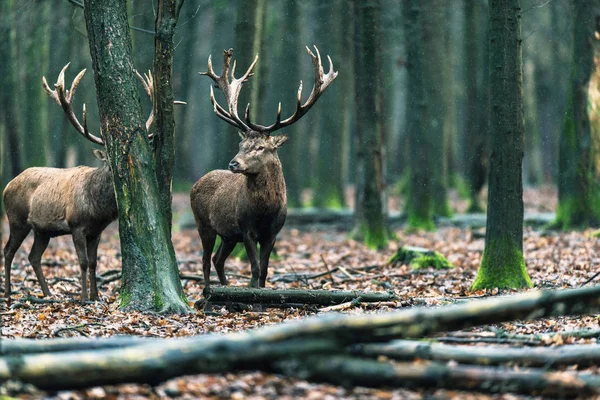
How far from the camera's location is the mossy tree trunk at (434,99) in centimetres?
2095

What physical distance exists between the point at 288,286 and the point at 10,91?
1283cm

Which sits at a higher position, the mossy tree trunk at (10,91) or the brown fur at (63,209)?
the mossy tree trunk at (10,91)

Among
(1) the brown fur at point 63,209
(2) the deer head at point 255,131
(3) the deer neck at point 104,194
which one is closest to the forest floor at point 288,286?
(1) the brown fur at point 63,209

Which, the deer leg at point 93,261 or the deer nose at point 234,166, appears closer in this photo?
the deer nose at point 234,166

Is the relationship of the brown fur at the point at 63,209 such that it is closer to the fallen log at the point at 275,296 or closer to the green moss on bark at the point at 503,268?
the fallen log at the point at 275,296

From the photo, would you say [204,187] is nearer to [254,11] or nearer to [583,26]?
[254,11]

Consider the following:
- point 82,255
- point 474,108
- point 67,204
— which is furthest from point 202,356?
point 474,108

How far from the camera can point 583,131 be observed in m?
17.4

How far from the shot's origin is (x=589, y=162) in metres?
17.3

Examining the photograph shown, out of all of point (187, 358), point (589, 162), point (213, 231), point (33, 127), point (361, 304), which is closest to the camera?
point (187, 358)

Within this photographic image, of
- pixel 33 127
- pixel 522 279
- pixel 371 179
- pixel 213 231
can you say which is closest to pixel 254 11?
pixel 371 179

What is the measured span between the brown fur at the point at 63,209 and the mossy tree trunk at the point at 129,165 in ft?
5.34

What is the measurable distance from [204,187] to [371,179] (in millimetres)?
5459

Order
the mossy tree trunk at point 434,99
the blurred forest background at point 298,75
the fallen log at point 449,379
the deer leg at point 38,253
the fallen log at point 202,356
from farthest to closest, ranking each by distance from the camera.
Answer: the mossy tree trunk at point 434,99 → the blurred forest background at point 298,75 → the deer leg at point 38,253 → the fallen log at point 449,379 → the fallen log at point 202,356
